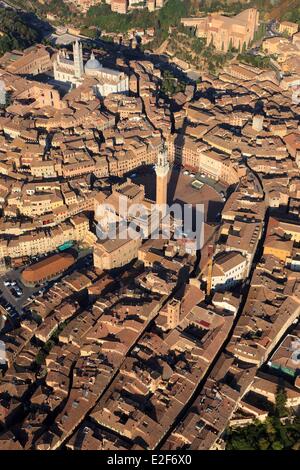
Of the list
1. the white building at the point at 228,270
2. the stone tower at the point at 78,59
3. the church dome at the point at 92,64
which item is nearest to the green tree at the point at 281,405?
the white building at the point at 228,270

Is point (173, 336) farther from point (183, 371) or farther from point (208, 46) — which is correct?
point (208, 46)

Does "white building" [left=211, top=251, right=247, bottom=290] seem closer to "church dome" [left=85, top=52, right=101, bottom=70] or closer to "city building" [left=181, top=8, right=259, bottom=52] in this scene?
"church dome" [left=85, top=52, right=101, bottom=70]

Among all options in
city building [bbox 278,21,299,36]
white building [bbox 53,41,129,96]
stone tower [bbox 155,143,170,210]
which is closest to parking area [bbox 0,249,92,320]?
stone tower [bbox 155,143,170,210]

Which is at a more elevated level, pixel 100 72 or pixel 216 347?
pixel 100 72

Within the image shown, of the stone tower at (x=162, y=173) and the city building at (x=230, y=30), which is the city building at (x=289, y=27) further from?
the stone tower at (x=162, y=173)

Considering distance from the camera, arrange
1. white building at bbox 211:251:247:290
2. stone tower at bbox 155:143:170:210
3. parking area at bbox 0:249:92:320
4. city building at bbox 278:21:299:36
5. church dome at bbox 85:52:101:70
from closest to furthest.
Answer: white building at bbox 211:251:247:290
parking area at bbox 0:249:92:320
stone tower at bbox 155:143:170:210
church dome at bbox 85:52:101:70
city building at bbox 278:21:299:36

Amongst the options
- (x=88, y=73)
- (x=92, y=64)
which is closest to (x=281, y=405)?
(x=88, y=73)
